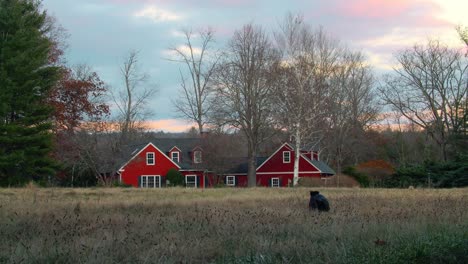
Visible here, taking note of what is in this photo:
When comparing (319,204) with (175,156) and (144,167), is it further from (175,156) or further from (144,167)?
(175,156)

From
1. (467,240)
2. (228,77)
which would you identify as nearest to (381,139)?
(228,77)

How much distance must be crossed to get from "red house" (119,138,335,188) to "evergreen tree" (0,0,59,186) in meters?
20.8

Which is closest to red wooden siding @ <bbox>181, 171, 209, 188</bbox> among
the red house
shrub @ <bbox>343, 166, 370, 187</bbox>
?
the red house

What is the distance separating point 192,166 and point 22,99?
87.0 ft

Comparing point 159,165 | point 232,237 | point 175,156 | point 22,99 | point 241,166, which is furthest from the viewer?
point 241,166

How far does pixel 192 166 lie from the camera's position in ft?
209

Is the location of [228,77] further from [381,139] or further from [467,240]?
[467,240]

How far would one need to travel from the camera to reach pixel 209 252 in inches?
342

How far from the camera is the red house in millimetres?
62000

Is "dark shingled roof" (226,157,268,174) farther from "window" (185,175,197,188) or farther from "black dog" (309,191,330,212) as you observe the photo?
"black dog" (309,191,330,212)

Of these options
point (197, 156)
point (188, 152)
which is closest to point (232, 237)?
point (197, 156)

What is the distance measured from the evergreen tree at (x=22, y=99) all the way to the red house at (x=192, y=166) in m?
20.8

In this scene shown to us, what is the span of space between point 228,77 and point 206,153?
13.0 metres

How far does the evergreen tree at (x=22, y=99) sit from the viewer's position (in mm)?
38781
